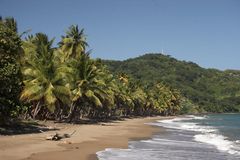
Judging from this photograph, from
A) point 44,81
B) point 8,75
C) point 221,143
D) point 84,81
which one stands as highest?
point 84,81

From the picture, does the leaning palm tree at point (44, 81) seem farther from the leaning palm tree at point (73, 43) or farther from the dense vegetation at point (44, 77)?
the leaning palm tree at point (73, 43)

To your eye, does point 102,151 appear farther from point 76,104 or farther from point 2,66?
point 76,104

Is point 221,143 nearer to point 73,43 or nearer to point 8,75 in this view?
point 8,75

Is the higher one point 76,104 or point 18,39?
point 18,39

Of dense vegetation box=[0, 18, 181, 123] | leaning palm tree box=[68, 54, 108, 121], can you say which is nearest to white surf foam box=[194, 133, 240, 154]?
dense vegetation box=[0, 18, 181, 123]

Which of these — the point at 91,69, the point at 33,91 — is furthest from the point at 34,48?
the point at 33,91

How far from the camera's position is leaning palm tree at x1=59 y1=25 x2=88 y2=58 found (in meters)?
57.7

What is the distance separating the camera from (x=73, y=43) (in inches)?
2280

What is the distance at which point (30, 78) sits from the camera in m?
36.3

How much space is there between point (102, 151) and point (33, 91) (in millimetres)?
16196

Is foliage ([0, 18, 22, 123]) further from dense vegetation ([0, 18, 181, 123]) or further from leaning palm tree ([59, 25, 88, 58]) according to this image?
leaning palm tree ([59, 25, 88, 58])

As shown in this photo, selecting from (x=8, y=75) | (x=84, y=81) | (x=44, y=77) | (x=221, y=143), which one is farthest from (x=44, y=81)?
(x=221, y=143)

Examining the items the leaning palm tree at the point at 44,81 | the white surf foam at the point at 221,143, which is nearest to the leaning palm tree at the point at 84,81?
the leaning palm tree at the point at 44,81

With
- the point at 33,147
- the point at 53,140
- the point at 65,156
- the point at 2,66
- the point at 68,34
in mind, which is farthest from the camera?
the point at 68,34
